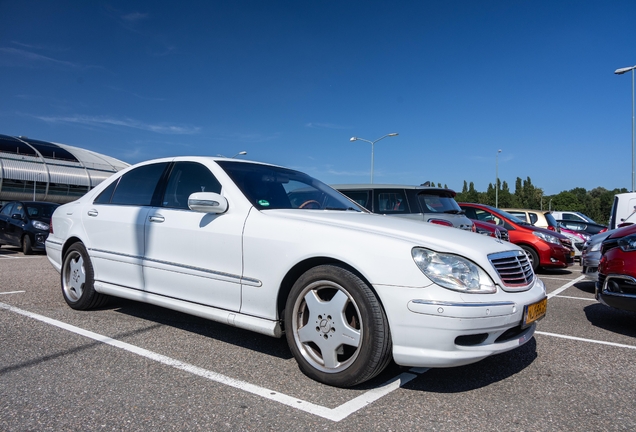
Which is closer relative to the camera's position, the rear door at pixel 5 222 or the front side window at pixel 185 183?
the front side window at pixel 185 183

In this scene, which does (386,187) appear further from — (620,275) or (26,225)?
(26,225)

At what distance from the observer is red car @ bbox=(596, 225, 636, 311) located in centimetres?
424

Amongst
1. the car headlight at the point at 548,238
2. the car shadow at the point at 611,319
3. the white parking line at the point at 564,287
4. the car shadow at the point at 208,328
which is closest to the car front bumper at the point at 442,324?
the car shadow at the point at 208,328

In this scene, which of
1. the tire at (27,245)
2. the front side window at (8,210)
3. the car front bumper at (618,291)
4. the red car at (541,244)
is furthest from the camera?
the front side window at (8,210)

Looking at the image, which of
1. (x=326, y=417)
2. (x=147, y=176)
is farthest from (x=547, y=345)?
(x=147, y=176)

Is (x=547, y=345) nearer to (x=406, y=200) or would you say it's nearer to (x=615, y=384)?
(x=615, y=384)

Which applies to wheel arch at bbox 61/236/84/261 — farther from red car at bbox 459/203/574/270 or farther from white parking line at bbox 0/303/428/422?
red car at bbox 459/203/574/270

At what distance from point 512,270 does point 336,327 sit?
3.97 ft

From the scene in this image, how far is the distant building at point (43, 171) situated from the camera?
46812 mm

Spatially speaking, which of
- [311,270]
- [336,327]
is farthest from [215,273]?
[336,327]

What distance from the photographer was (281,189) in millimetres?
3932

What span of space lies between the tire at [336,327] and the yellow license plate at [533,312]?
887 millimetres

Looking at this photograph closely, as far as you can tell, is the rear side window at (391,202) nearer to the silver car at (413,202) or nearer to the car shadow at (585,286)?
the silver car at (413,202)

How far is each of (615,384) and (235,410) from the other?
2472 millimetres
